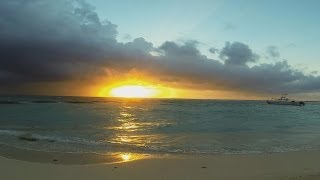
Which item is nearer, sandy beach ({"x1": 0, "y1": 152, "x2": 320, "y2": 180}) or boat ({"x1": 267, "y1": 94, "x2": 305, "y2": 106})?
sandy beach ({"x1": 0, "y1": 152, "x2": 320, "y2": 180})

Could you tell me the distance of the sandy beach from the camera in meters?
12.3

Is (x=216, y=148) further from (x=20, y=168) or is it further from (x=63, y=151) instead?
(x=20, y=168)

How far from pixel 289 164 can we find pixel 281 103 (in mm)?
156139

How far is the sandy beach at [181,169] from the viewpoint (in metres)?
12.3

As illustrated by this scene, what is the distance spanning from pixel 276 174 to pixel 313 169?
2165 millimetres

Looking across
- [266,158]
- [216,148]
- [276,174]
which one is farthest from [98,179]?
[216,148]

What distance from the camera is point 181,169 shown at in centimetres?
1382

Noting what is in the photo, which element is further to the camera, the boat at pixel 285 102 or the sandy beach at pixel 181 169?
the boat at pixel 285 102

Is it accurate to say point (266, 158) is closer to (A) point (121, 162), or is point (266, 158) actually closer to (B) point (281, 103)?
(A) point (121, 162)

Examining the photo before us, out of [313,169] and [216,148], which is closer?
[313,169]

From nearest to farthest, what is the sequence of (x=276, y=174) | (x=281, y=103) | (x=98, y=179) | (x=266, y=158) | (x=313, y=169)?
(x=98, y=179) < (x=276, y=174) < (x=313, y=169) < (x=266, y=158) < (x=281, y=103)

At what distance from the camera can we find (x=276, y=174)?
42.1 feet

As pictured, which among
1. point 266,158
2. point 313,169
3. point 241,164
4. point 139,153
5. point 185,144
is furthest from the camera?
point 185,144

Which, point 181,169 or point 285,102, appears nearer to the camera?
point 181,169
